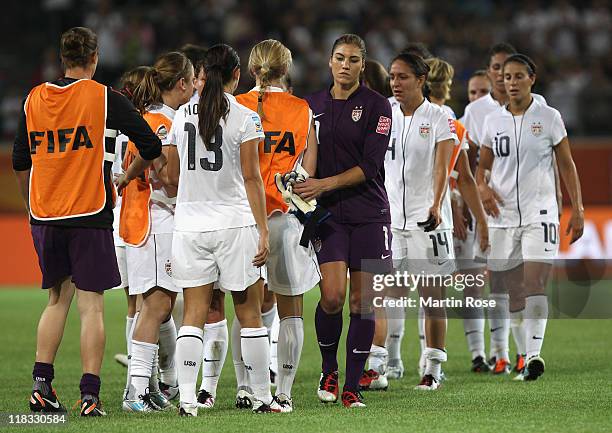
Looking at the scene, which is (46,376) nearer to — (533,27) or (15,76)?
(15,76)

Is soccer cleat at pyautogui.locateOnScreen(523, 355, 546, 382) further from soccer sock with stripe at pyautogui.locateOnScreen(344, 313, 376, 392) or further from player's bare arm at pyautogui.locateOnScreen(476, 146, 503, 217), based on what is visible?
soccer sock with stripe at pyautogui.locateOnScreen(344, 313, 376, 392)

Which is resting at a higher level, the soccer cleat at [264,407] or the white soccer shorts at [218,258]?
the white soccer shorts at [218,258]

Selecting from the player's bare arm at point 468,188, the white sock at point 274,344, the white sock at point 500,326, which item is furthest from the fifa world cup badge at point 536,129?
the white sock at point 274,344

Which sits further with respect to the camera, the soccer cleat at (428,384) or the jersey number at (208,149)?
the soccer cleat at (428,384)

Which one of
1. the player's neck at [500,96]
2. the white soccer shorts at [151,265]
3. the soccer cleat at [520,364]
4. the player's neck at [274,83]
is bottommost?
the soccer cleat at [520,364]

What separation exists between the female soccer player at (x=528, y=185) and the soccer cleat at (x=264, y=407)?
9.36 ft

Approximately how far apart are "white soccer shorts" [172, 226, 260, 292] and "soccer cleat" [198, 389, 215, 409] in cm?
103

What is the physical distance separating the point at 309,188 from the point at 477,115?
3.81 metres

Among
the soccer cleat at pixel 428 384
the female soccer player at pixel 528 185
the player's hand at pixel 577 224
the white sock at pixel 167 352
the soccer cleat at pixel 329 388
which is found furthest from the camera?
the female soccer player at pixel 528 185

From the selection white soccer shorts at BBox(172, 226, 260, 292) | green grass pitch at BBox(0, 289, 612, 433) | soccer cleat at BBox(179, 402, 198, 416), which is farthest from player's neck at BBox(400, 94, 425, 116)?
soccer cleat at BBox(179, 402, 198, 416)

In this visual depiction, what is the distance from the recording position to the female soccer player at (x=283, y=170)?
7.56 meters

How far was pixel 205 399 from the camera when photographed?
25.6ft

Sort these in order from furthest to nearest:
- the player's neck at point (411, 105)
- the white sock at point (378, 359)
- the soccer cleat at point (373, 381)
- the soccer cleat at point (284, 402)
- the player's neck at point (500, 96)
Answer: the player's neck at point (500, 96)
the player's neck at point (411, 105)
the white sock at point (378, 359)
the soccer cleat at point (373, 381)
the soccer cleat at point (284, 402)

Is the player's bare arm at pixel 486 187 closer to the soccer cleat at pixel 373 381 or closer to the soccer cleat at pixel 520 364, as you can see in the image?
the soccer cleat at pixel 520 364
